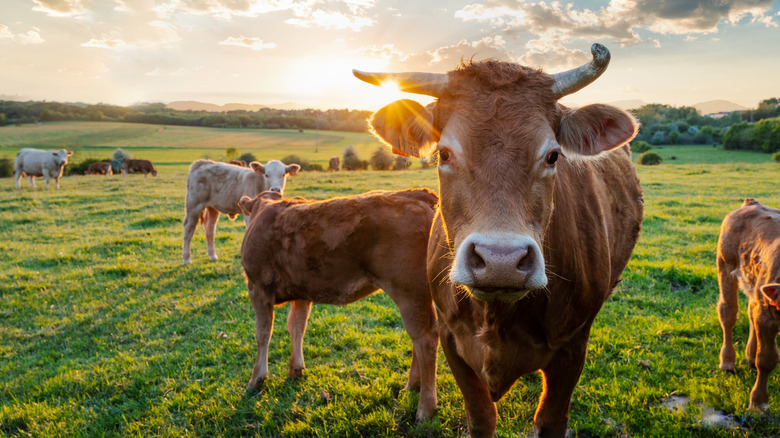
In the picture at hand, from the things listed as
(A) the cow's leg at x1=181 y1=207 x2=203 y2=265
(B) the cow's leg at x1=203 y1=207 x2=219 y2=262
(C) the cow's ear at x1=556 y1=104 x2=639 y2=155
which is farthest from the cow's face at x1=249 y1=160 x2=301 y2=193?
(C) the cow's ear at x1=556 y1=104 x2=639 y2=155

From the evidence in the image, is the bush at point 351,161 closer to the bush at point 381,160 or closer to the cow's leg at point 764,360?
the bush at point 381,160

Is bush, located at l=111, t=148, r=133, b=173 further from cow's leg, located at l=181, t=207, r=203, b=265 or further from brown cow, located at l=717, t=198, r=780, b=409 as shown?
brown cow, located at l=717, t=198, r=780, b=409

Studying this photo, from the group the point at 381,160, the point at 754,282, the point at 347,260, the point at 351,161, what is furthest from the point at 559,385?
the point at 351,161

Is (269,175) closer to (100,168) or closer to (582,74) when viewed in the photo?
(582,74)

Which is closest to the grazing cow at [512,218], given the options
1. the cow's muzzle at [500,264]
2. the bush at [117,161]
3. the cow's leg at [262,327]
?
the cow's muzzle at [500,264]

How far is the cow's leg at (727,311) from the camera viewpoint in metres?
4.30

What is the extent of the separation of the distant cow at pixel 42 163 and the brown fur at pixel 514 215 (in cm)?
2779

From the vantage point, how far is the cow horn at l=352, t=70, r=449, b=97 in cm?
239

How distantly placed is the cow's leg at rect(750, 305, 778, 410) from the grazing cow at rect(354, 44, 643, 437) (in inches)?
81.7

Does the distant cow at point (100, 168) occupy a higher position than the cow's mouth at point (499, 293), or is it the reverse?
the cow's mouth at point (499, 293)

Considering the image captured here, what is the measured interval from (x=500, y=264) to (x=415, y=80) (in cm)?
122

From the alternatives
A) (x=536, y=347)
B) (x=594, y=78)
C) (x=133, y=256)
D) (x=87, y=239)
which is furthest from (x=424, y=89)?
(x=87, y=239)

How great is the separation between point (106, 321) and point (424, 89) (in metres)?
6.35

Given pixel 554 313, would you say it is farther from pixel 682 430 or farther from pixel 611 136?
pixel 682 430
